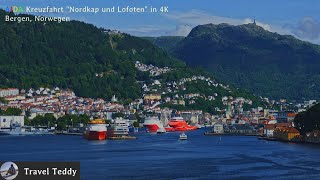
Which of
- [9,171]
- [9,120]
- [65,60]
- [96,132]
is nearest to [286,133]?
[96,132]

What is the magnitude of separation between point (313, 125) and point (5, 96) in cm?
4756

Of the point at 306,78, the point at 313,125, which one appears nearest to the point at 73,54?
the point at 313,125

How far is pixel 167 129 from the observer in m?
90.9

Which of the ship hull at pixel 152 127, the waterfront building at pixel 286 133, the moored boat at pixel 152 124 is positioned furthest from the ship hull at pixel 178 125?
the waterfront building at pixel 286 133

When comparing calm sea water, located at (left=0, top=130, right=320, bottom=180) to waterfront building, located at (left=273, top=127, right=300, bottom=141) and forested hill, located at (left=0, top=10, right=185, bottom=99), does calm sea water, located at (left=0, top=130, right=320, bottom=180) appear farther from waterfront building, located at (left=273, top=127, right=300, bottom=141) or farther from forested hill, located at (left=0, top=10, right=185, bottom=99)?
forested hill, located at (left=0, top=10, right=185, bottom=99)

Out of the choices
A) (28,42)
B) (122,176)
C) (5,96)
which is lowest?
(122,176)

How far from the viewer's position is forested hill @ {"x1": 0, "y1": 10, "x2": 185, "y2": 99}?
108375 mm

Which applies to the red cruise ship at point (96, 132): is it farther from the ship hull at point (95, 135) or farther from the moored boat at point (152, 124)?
the moored boat at point (152, 124)

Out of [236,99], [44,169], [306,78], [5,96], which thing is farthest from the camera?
[306,78]

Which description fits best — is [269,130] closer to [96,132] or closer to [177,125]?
[96,132]

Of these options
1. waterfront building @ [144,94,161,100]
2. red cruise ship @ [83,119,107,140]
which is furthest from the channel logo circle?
waterfront building @ [144,94,161,100]

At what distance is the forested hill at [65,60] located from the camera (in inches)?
4267

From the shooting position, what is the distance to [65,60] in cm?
11681

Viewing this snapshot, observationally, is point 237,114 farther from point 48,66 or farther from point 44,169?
point 44,169
